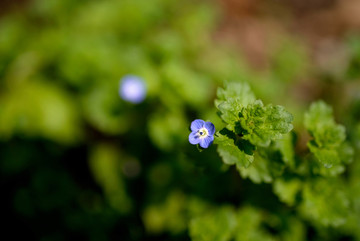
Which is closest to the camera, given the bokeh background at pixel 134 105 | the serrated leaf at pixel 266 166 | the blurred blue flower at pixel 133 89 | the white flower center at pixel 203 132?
the white flower center at pixel 203 132

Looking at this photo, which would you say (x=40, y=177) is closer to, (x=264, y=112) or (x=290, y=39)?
(x=264, y=112)

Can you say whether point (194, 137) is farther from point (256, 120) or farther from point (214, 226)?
point (214, 226)

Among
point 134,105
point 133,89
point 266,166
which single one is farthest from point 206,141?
point 134,105

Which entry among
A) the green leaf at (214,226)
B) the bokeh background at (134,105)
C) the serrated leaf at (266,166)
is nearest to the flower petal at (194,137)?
the serrated leaf at (266,166)

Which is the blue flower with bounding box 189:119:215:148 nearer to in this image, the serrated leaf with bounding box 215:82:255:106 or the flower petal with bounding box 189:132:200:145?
the flower petal with bounding box 189:132:200:145

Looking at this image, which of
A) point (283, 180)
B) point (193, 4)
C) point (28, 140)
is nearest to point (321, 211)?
→ point (283, 180)

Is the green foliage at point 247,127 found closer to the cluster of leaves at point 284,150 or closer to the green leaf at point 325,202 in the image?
the cluster of leaves at point 284,150
